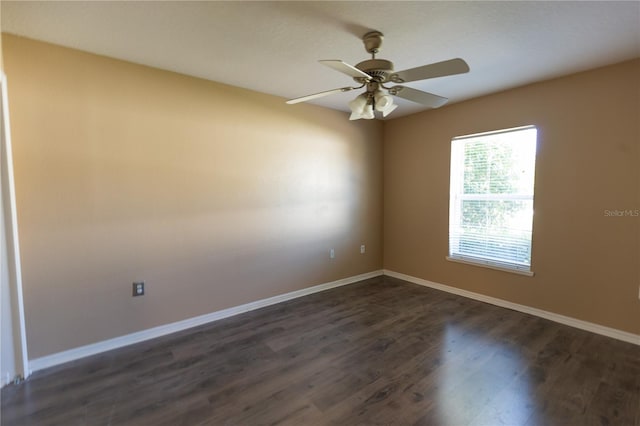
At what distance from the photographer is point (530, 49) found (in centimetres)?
231

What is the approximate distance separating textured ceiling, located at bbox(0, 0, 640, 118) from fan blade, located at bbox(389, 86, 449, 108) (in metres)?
0.37

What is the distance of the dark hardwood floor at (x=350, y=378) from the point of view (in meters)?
1.78

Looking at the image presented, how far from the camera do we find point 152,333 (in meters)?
2.71

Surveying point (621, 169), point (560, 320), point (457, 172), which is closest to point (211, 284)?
point (457, 172)

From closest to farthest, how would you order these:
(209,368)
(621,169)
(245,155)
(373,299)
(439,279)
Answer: (209,368) < (621,169) < (245,155) < (373,299) < (439,279)

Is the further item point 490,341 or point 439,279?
point 439,279

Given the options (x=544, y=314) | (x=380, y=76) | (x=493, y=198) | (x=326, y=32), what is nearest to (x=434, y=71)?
(x=380, y=76)

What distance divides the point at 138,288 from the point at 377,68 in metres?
2.60

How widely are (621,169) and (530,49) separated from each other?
1346 millimetres

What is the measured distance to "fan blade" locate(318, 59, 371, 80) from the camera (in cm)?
161

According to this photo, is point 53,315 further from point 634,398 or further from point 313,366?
point 634,398

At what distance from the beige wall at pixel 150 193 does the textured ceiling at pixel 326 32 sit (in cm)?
33

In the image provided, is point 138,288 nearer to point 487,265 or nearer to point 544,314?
point 487,265

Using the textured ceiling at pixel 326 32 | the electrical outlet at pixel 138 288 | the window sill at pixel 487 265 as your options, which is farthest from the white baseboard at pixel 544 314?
the electrical outlet at pixel 138 288
